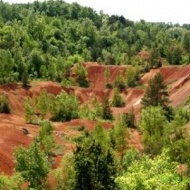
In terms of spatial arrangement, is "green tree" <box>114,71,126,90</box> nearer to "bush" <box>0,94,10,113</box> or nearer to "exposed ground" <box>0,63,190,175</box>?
"exposed ground" <box>0,63,190,175</box>

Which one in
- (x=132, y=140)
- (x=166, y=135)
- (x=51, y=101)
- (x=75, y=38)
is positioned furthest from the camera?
(x=75, y=38)

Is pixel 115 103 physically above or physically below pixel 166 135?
below

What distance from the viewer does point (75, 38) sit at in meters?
185

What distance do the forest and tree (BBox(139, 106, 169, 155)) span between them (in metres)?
0.14

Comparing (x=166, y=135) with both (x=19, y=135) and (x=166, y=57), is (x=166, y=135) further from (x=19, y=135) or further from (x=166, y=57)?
(x=166, y=57)

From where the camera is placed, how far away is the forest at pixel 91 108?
4181 centimetres

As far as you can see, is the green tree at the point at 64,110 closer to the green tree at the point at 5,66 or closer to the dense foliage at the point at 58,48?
the green tree at the point at 5,66

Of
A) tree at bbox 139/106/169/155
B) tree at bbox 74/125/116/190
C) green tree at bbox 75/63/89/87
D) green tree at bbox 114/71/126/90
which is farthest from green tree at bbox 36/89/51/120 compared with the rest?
tree at bbox 74/125/116/190

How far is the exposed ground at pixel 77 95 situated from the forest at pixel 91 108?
340mm

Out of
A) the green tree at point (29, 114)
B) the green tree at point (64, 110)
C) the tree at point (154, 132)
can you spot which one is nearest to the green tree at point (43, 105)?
the green tree at point (64, 110)

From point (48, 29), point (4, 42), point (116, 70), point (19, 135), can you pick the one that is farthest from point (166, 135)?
point (48, 29)

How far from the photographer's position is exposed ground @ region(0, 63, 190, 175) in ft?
232

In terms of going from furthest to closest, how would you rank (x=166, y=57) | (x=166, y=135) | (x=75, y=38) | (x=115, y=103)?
(x=75, y=38) → (x=166, y=57) → (x=115, y=103) → (x=166, y=135)

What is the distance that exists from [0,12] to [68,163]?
525 ft
